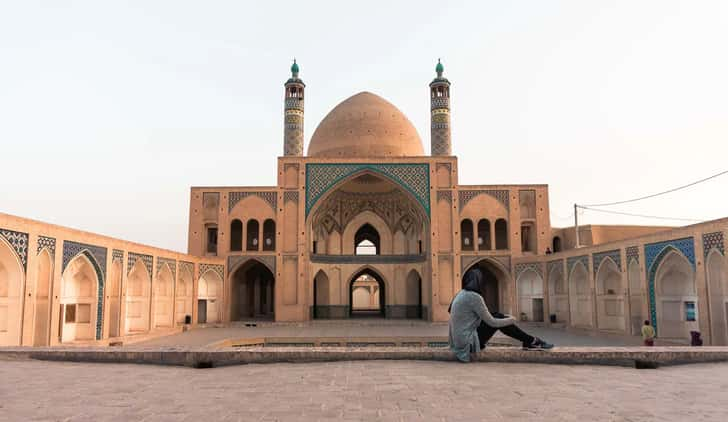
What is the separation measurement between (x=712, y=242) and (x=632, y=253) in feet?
9.56

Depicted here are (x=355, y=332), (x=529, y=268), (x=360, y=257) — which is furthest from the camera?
(x=360, y=257)

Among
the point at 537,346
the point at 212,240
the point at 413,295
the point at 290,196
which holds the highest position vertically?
the point at 290,196

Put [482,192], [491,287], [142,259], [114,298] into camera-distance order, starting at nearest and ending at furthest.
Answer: [114,298] → [142,259] → [482,192] → [491,287]

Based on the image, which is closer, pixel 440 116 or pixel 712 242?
pixel 712 242

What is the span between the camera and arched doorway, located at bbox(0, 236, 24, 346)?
958cm

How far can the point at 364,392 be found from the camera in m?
4.15

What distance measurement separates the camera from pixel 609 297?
14789mm

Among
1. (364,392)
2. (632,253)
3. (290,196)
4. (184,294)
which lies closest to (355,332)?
(184,294)

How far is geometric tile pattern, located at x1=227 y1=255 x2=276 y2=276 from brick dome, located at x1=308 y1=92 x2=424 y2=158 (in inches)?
206

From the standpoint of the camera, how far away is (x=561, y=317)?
17.9 m

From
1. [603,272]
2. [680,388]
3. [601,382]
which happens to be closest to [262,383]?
[601,382]

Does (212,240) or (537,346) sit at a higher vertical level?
(212,240)

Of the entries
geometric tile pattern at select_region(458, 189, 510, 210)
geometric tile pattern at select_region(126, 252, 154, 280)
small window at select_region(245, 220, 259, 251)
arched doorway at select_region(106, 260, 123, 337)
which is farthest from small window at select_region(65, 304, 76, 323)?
geometric tile pattern at select_region(458, 189, 510, 210)

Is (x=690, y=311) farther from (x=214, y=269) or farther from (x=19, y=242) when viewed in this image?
(x=214, y=269)
